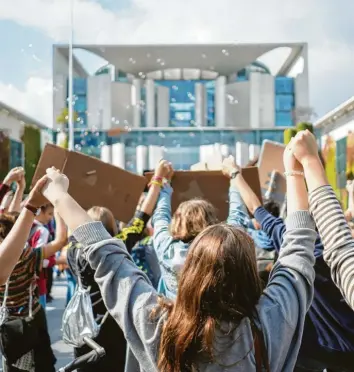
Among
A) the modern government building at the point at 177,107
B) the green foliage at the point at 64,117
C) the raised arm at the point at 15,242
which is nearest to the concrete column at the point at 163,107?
the modern government building at the point at 177,107

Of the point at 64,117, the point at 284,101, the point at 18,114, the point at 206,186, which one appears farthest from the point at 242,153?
the point at 206,186

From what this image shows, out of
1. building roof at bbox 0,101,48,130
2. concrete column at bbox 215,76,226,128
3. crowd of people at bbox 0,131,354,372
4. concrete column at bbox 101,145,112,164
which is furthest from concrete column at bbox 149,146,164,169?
crowd of people at bbox 0,131,354,372

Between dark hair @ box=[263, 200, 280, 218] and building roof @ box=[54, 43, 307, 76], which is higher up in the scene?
building roof @ box=[54, 43, 307, 76]

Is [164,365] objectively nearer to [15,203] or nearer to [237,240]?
[237,240]

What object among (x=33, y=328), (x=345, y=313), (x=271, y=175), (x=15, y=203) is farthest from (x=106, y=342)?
(x=271, y=175)

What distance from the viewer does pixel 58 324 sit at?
27.3 ft

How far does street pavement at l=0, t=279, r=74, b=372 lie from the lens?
21.1 feet

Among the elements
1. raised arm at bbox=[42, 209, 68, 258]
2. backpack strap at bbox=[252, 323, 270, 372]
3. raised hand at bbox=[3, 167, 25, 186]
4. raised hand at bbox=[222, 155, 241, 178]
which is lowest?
backpack strap at bbox=[252, 323, 270, 372]

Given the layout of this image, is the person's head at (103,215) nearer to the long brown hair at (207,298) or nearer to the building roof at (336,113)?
the long brown hair at (207,298)

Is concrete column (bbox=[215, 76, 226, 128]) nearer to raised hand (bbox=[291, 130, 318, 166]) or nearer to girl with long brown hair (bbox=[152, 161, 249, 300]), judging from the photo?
girl with long brown hair (bbox=[152, 161, 249, 300])

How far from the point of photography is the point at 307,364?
3375 millimetres

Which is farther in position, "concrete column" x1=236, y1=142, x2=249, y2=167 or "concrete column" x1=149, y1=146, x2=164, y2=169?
"concrete column" x1=149, y1=146, x2=164, y2=169

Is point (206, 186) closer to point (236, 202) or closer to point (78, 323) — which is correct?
point (236, 202)

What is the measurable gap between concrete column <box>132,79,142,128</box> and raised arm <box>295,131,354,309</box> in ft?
166
